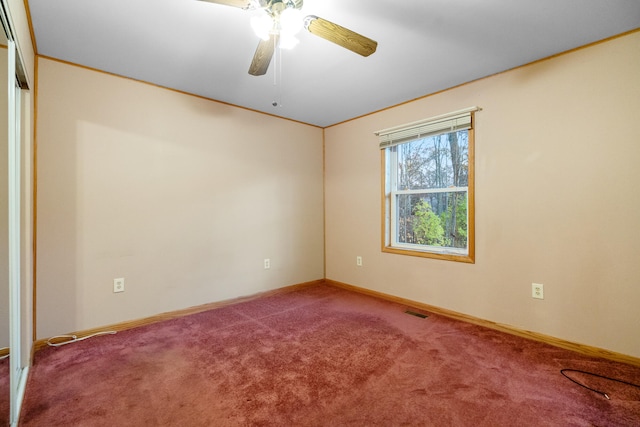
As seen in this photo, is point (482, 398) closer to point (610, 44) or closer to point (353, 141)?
point (610, 44)

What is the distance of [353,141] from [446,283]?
2090 mm

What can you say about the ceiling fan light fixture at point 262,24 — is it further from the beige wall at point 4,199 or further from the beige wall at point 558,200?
the beige wall at point 558,200

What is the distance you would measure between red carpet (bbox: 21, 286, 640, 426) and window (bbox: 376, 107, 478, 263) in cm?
87

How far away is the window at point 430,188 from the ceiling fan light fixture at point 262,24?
6.72 ft

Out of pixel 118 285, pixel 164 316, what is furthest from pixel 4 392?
pixel 164 316

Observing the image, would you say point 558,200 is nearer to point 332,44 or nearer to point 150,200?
point 332,44

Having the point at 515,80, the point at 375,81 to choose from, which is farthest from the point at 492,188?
the point at 375,81

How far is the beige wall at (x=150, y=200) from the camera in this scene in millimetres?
2287

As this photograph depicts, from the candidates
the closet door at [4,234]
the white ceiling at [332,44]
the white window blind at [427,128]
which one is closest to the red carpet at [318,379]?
the closet door at [4,234]

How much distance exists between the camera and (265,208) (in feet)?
11.7

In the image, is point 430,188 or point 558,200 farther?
point 430,188

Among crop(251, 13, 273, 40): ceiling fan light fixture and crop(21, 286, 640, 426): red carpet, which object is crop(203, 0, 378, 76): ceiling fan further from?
crop(21, 286, 640, 426): red carpet

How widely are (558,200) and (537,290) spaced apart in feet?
2.48

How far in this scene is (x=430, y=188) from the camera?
312 centimetres
